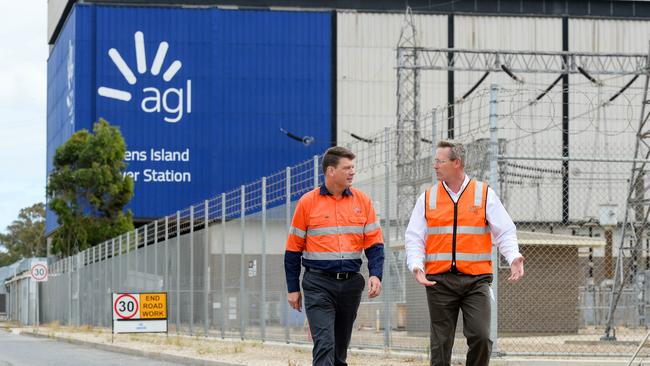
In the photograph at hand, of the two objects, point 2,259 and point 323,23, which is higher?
point 323,23

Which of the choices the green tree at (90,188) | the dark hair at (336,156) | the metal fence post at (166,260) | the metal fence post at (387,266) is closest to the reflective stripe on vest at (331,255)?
the dark hair at (336,156)

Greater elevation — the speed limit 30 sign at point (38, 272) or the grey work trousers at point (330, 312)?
the grey work trousers at point (330, 312)

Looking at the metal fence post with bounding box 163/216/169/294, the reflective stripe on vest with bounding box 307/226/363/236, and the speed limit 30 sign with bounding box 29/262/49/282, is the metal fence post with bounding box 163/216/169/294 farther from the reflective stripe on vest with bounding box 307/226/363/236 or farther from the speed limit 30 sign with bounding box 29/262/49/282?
the reflective stripe on vest with bounding box 307/226/363/236

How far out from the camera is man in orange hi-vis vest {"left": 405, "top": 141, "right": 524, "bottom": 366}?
28.4ft

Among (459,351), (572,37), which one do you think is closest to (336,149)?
(459,351)

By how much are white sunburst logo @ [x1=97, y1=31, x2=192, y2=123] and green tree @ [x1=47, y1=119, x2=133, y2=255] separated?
7.62m

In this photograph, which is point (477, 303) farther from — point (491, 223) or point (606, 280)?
point (606, 280)

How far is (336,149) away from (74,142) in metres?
41.5

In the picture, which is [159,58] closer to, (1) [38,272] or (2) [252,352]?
(1) [38,272]

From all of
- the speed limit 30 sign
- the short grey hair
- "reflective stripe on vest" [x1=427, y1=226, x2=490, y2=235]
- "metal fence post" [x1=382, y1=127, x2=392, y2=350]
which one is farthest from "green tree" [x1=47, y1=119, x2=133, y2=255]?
"reflective stripe on vest" [x1=427, y1=226, x2=490, y2=235]

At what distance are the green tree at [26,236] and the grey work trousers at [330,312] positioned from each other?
101 m

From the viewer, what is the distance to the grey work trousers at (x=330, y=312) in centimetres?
911

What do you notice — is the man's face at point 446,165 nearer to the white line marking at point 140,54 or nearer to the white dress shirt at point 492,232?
the white dress shirt at point 492,232

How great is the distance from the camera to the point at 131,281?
3334 cm
